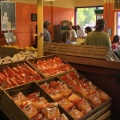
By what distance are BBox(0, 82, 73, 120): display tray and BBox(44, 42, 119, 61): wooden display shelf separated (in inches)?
39.6

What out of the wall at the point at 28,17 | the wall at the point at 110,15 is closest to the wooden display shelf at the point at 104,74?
the wall at the point at 28,17

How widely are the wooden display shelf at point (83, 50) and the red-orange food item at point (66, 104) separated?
0.88 metres

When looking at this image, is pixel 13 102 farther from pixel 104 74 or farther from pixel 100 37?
pixel 100 37

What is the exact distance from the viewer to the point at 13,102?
5.71 feet

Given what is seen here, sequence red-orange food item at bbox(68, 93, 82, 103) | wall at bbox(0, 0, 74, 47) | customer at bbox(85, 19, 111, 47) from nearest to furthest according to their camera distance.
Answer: red-orange food item at bbox(68, 93, 82, 103) → customer at bbox(85, 19, 111, 47) → wall at bbox(0, 0, 74, 47)

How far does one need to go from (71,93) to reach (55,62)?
70 cm

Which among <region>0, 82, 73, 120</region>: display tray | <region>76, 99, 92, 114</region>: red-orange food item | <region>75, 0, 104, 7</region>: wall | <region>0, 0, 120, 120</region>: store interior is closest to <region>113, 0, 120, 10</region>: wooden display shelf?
<region>75, 0, 104, 7</region>: wall

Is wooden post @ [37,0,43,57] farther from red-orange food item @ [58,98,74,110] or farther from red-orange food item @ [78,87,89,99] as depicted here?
red-orange food item @ [58,98,74,110]

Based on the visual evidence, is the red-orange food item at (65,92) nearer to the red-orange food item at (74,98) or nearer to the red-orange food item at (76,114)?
the red-orange food item at (74,98)

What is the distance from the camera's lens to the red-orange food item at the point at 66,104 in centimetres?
203

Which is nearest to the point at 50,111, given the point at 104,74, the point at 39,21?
the point at 104,74

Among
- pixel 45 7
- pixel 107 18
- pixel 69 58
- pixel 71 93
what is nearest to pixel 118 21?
pixel 107 18

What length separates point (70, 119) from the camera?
1.87 m

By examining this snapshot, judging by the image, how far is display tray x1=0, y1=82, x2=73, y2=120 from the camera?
5.63ft
